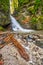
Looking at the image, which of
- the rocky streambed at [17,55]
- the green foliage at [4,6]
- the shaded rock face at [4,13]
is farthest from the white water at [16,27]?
the rocky streambed at [17,55]

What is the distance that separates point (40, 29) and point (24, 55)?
9.33 meters

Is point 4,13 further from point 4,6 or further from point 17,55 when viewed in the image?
point 17,55

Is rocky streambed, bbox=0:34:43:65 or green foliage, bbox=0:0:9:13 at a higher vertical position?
green foliage, bbox=0:0:9:13

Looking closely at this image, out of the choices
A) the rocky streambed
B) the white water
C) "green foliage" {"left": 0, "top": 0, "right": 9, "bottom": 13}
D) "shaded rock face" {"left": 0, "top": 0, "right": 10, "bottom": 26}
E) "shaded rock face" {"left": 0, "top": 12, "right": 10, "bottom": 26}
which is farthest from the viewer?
"green foliage" {"left": 0, "top": 0, "right": 9, "bottom": 13}

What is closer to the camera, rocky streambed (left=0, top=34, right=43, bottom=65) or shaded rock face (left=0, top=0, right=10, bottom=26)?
rocky streambed (left=0, top=34, right=43, bottom=65)

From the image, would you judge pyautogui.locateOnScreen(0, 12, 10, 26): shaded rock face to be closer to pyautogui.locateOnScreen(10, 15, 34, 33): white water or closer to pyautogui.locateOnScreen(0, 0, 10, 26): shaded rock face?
pyautogui.locateOnScreen(0, 0, 10, 26): shaded rock face

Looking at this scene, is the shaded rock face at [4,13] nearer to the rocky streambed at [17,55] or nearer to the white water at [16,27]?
the white water at [16,27]

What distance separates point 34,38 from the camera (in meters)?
13.4

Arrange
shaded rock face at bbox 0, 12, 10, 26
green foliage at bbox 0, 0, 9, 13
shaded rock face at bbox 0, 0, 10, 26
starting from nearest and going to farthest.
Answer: shaded rock face at bbox 0, 12, 10, 26
shaded rock face at bbox 0, 0, 10, 26
green foliage at bbox 0, 0, 9, 13

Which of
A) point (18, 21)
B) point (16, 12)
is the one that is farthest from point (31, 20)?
point (16, 12)

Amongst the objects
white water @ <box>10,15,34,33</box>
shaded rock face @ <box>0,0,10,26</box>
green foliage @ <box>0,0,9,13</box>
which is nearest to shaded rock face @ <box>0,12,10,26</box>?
shaded rock face @ <box>0,0,10,26</box>

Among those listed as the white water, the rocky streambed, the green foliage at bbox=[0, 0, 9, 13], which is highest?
the green foliage at bbox=[0, 0, 9, 13]

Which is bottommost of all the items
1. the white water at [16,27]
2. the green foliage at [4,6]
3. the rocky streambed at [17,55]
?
the white water at [16,27]

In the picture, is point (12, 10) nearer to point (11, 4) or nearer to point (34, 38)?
point (11, 4)
